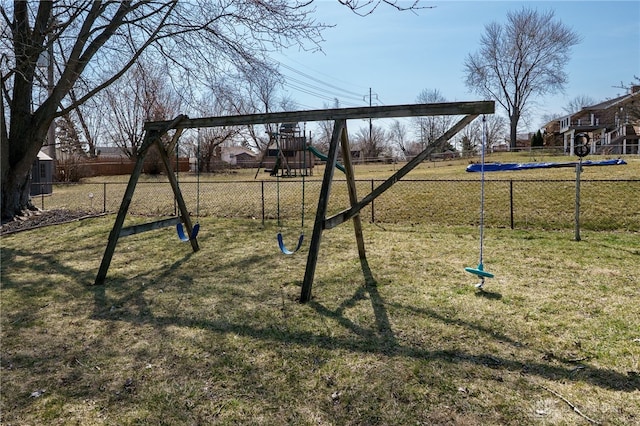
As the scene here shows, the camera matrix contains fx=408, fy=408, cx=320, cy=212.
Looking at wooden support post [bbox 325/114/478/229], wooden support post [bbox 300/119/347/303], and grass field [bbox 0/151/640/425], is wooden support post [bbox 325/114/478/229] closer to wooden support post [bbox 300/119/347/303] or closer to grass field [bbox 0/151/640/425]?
wooden support post [bbox 300/119/347/303]

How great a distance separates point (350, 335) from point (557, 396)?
147 centimetres

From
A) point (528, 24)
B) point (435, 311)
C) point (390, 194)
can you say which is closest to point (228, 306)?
point (435, 311)

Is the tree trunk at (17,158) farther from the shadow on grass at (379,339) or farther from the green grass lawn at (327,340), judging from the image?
the shadow on grass at (379,339)

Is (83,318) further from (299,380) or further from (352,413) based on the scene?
(352,413)

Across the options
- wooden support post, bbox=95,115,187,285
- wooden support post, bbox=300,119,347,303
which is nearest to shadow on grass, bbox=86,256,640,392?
wooden support post, bbox=300,119,347,303

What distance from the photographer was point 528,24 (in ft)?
126

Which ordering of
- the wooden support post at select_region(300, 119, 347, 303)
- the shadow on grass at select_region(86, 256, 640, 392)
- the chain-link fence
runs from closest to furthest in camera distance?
the shadow on grass at select_region(86, 256, 640, 392) → the wooden support post at select_region(300, 119, 347, 303) → the chain-link fence

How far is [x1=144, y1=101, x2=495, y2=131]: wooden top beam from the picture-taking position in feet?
12.8

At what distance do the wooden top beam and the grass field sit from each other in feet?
6.07

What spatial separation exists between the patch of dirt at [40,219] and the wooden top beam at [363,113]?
6106mm

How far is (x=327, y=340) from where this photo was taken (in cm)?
321

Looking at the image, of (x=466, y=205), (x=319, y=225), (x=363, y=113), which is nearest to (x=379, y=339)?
(x=319, y=225)

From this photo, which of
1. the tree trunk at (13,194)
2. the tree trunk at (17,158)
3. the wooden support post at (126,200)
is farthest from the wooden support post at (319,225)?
the tree trunk at (13,194)

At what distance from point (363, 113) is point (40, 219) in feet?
29.7
